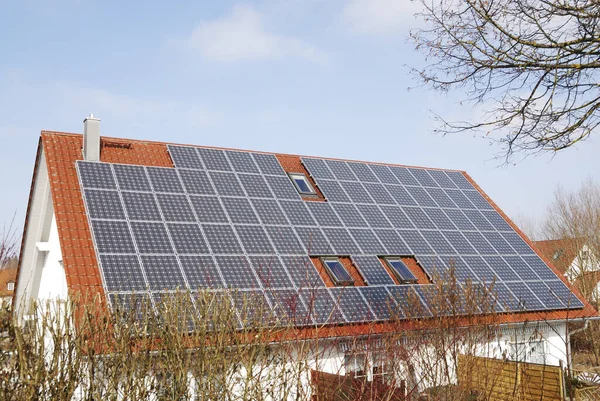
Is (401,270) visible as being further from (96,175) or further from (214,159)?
(96,175)

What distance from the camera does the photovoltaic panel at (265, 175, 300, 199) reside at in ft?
56.1

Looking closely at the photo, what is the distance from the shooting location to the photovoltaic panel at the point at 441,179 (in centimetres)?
2191

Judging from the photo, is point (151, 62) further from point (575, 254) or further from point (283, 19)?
point (575, 254)

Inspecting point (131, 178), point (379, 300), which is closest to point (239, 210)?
point (131, 178)

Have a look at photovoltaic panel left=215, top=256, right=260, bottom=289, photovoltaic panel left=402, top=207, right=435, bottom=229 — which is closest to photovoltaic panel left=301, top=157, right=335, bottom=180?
photovoltaic panel left=402, top=207, right=435, bottom=229

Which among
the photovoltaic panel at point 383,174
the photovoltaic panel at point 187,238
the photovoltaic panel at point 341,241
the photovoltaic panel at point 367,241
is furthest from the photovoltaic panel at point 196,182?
the photovoltaic panel at point 383,174

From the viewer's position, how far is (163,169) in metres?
16.2

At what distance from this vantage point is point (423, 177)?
71.4 feet

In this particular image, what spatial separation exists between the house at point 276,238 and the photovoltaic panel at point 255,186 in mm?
51

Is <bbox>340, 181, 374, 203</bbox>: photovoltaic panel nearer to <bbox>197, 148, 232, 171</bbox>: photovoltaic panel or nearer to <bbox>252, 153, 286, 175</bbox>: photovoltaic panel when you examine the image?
<bbox>252, 153, 286, 175</bbox>: photovoltaic panel

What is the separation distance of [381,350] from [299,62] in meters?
6.38

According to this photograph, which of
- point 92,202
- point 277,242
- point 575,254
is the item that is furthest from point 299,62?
point 575,254

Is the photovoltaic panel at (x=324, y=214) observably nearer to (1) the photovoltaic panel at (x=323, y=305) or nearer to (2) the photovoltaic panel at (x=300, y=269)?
(2) the photovoltaic panel at (x=300, y=269)

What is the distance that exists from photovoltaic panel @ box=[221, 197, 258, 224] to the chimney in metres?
3.37
